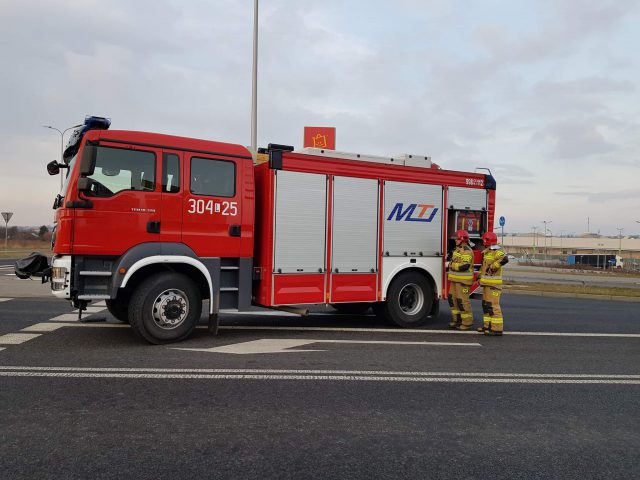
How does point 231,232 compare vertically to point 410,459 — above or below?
above

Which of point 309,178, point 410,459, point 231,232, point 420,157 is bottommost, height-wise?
point 410,459

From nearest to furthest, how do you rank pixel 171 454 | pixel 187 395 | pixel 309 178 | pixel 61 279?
pixel 171 454 < pixel 187 395 < pixel 61 279 < pixel 309 178

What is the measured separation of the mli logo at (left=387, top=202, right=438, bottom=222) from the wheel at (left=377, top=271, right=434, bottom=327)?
930mm

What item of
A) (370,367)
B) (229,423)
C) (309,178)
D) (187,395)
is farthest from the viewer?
(309,178)

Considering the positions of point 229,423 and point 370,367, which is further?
point 370,367

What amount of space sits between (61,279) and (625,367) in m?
6.90

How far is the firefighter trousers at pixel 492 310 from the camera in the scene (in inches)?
317

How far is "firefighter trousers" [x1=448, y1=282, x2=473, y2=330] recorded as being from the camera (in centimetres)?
861

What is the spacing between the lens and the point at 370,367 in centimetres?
571

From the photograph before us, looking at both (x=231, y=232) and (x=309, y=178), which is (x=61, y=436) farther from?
(x=309, y=178)

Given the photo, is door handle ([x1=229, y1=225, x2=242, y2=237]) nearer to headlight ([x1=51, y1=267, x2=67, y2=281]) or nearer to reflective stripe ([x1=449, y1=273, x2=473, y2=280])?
headlight ([x1=51, y1=267, x2=67, y2=281])

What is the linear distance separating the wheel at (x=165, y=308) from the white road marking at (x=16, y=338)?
1.53 metres

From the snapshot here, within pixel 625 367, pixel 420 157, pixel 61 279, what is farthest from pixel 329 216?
pixel 625 367

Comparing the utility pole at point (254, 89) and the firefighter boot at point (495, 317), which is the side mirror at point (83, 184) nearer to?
the firefighter boot at point (495, 317)
